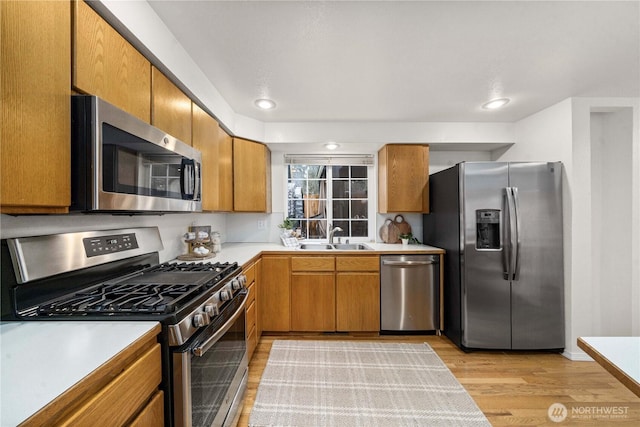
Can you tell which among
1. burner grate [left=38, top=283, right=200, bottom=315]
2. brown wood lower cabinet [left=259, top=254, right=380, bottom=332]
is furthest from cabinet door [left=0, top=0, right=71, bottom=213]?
brown wood lower cabinet [left=259, top=254, right=380, bottom=332]

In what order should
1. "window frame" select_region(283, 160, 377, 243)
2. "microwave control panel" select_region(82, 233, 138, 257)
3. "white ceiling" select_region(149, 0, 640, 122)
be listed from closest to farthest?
"microwave control panel" select_region(82, 233, 138, 257) → "white ceiling" select_region(149, 0, 640, 122) → "window frame" select_region(283, 160, 377, 243)

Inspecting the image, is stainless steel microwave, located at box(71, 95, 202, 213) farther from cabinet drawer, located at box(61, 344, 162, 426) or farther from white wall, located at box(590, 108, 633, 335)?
white wall, located at box(590, 108, 633, 335)

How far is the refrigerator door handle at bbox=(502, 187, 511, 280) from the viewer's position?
2389 mm

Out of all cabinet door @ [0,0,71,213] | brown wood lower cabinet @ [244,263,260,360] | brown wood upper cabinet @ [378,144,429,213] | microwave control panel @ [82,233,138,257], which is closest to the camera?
cabinet door @ [0,0,71,213]

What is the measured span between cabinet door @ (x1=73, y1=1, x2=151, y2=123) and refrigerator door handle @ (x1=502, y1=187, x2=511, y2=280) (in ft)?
9.05

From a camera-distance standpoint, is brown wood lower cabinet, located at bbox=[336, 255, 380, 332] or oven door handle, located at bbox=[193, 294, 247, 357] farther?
brown wood lower cabinet, located at bbox=[336, 255, 380, 332]

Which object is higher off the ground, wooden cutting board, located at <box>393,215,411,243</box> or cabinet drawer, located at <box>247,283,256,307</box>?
wooden cutting board, located at <box>393,215,411,243</box>

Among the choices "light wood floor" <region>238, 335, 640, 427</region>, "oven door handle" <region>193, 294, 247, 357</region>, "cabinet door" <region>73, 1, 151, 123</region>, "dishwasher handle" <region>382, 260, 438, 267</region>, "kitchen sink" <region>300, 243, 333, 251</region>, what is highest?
"cabinet door" <region>73, 1, 151, 123</region>

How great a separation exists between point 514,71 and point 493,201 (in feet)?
3.45

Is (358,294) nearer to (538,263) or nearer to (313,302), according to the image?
(313,302)

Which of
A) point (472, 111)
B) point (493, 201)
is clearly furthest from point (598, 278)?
point (472, 111)

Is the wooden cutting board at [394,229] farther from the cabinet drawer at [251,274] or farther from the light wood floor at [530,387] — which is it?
the cabinet drawer at [251,274]

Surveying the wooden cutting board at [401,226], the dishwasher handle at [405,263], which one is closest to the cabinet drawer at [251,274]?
the dishwasher handle at [405,263]

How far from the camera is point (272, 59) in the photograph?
5.83 ft
